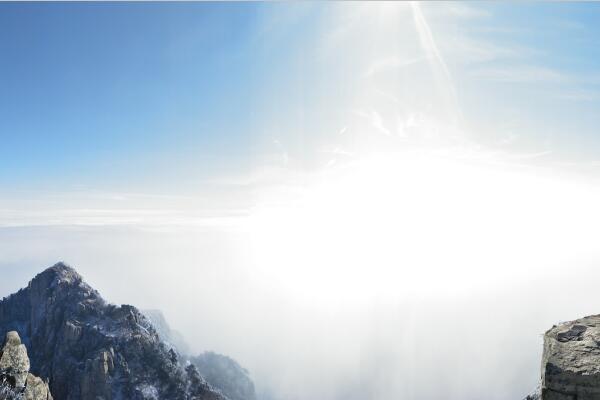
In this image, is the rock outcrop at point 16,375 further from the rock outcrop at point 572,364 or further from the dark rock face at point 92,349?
the rock outcrop at point 572,364

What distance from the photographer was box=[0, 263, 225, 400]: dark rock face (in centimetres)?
10762

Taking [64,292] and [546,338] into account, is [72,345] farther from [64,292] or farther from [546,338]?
[546,338]

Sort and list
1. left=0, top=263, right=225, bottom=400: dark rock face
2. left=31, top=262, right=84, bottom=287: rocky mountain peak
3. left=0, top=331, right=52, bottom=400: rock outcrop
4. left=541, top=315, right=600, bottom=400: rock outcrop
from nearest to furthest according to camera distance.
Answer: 1. left=541, top=315, right=600, bottom=400: rock outcrop
2. left=0, top=331, right=52, bottom=400: rock outcrop
3. left=0, top=263, right=225, bottom=400: dark rock face
4. left=31, top=262, right=84, bottom=287: rocky mountain peak

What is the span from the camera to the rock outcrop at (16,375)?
55.8 meters

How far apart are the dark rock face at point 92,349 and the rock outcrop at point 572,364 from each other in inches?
4563

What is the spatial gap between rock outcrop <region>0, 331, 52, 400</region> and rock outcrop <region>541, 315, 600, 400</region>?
226 ft

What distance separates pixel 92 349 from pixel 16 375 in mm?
64858

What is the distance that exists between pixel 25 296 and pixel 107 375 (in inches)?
2659

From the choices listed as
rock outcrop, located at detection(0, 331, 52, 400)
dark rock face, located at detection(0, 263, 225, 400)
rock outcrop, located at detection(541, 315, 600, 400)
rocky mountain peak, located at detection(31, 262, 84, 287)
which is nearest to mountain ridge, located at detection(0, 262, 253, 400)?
dark rock face, located at detection(0, 263, 225, 400)

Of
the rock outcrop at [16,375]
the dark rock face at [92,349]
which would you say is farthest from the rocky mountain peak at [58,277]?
the rock outcrop at [16,375]

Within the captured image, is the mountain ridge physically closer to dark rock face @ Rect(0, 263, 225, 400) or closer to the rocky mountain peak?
dark rock face @ Rect(0, 263, 225, 400)

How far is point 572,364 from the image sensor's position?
56.4 feet

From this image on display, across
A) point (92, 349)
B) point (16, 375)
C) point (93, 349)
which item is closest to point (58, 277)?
point (92, 349)

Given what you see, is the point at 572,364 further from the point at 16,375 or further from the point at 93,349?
the point at 93,349
